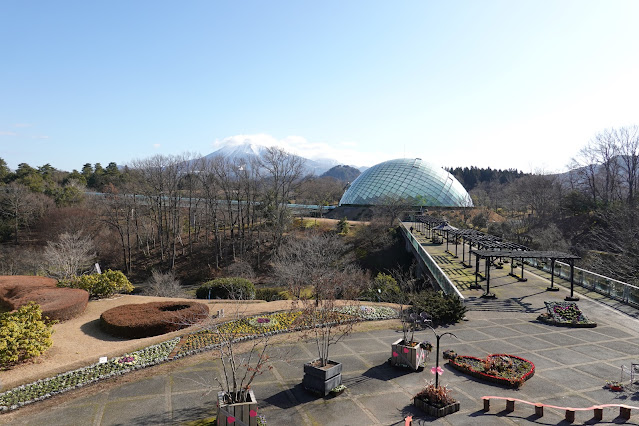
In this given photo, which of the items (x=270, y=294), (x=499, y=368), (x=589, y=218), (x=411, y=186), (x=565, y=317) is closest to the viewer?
(x=499, y=368)

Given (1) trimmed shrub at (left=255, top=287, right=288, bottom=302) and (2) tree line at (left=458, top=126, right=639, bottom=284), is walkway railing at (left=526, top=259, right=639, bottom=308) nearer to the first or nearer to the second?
(2) tree line at (left=458, top=126, right=639, bottom=284)

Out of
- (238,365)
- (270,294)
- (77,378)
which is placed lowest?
(270,294)

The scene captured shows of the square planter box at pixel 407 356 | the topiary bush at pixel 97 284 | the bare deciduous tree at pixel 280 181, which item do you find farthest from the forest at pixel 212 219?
the square planter box at pixel 407 356

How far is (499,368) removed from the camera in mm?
12086

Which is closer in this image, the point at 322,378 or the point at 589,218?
the point at 322,378

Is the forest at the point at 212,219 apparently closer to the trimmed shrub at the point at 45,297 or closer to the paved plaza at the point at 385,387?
the trimmed shrub at the point at 45,297

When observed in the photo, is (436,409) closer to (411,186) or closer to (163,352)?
(163,352)

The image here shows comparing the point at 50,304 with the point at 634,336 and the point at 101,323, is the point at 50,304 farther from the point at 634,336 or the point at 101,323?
the point at 634,336

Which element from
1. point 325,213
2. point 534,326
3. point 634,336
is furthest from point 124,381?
point 325,213

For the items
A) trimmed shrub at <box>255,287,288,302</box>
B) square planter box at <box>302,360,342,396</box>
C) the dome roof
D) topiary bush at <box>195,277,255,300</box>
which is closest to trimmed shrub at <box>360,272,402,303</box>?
trimmed shrub at <box>255,287,288,302</box>

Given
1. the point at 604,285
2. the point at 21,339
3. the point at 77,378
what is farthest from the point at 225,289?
the point at 604,285

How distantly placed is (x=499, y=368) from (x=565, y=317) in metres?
8.49

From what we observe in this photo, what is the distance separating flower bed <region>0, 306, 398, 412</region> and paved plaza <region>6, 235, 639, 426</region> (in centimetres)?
79

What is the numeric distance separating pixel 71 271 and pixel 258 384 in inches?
820
